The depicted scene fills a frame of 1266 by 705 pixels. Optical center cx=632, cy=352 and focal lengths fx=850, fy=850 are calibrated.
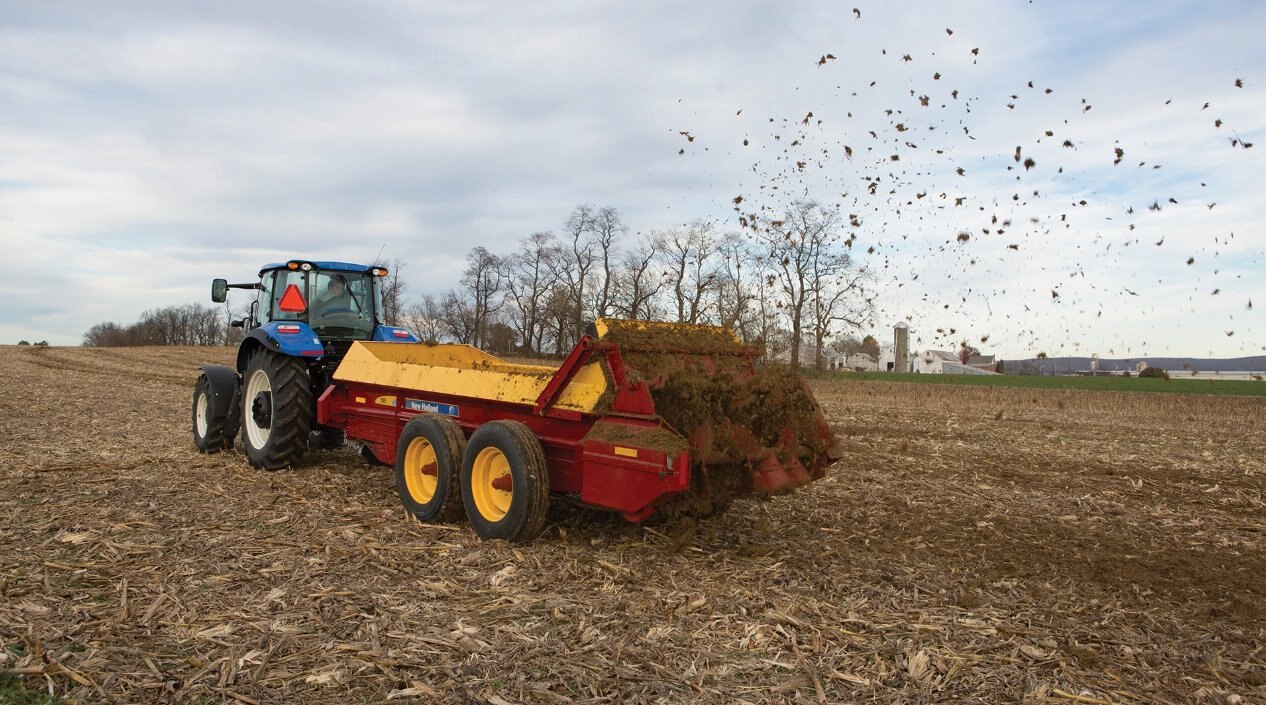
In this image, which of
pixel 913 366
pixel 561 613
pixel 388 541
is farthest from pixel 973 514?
pixel 913 366

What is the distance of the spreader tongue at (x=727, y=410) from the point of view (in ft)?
17.1

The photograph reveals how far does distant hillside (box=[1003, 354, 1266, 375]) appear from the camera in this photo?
29.2m

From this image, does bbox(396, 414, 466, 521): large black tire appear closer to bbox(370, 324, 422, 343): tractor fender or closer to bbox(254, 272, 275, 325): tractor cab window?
bbox(370, 324, 422, 343): tractor fender

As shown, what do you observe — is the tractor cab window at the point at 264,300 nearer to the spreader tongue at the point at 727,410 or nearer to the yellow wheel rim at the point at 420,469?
the yellow wheel rim at the point at 420,469

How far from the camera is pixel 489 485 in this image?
5.91m

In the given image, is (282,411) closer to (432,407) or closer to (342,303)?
(342,303)

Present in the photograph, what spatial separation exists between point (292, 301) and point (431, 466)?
3.25 m

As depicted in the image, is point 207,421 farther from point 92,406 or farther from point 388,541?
point 92,406

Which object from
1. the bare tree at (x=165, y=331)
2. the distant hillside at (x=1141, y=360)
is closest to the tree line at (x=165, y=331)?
the bare tree at (x=165, y=331)

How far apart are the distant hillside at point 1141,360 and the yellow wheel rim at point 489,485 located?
2266 centimetres

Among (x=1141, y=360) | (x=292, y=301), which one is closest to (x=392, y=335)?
(x=292, y=301)

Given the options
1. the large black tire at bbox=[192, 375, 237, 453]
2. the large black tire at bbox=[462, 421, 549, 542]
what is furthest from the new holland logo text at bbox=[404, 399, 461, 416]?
the large black tire at bbox=[192, 375, 237, 453]

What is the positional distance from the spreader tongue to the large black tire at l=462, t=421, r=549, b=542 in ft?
2.76

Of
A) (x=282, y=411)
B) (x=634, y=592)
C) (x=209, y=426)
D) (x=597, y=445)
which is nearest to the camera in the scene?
(x=634, y=592)
